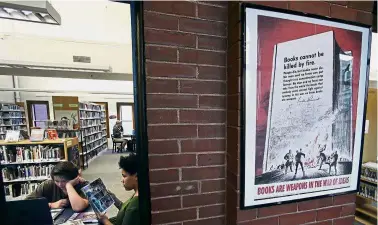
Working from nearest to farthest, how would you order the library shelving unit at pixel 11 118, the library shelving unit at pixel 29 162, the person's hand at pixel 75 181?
1. the person's hand at pixel 75 181
2. the library shelving unit at pixel 29 162
3. the library shelving unit at pixel 11 118

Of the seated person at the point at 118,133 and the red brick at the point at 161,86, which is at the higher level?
the red brick at the point at 161,86

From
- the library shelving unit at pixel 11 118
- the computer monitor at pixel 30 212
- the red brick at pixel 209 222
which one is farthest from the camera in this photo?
the library shelving unit at pixel 11 118

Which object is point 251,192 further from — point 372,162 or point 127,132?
point 127,132

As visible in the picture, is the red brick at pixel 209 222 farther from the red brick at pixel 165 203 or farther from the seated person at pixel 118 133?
the seated person at pixel 118 133

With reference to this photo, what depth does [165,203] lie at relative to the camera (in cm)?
96

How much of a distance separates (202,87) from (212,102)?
0.30 ft

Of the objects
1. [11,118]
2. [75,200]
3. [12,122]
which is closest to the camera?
[75,200]

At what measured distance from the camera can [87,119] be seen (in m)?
7.70

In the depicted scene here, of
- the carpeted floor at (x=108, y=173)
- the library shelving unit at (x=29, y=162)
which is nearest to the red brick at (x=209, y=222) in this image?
the carpeted floor at (x=108, y=173)

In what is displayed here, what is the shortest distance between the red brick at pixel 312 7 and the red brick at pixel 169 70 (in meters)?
0.56

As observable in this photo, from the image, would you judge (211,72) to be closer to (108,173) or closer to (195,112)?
(195,112)

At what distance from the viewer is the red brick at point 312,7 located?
37.6 inches

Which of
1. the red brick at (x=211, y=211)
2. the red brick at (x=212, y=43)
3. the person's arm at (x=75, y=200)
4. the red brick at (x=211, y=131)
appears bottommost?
the person's arm at (x=75, y=200)

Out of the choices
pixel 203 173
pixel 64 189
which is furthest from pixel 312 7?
pixel 64 189
